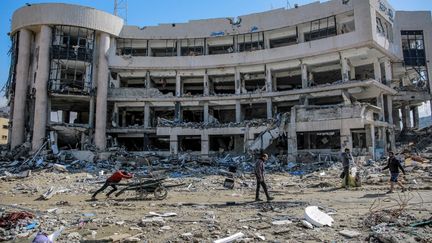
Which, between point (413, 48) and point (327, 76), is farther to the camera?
point (413, 48)

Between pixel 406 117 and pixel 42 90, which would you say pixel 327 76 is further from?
pixel 42 90

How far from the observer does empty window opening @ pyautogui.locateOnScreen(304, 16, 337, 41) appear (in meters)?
30.5

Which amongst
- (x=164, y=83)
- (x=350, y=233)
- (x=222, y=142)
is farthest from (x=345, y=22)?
(x=350, y=233)

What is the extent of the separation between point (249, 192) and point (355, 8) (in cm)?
2231

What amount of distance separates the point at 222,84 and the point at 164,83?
6.53 metres

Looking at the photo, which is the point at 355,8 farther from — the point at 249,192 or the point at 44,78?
the point at 44,78

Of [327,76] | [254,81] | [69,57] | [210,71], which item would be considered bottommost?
[254,81]

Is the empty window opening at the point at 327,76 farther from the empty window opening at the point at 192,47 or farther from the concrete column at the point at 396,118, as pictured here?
the empty window opening at the point at 192,47

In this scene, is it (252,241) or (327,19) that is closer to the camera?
(252,241)

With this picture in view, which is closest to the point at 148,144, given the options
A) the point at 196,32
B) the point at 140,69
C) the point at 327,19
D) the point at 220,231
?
the point at 140,69

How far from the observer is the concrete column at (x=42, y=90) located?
1167 inches

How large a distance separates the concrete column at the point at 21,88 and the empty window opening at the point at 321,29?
2715cm

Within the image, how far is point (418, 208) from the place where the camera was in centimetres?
777

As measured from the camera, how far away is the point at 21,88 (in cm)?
3139
